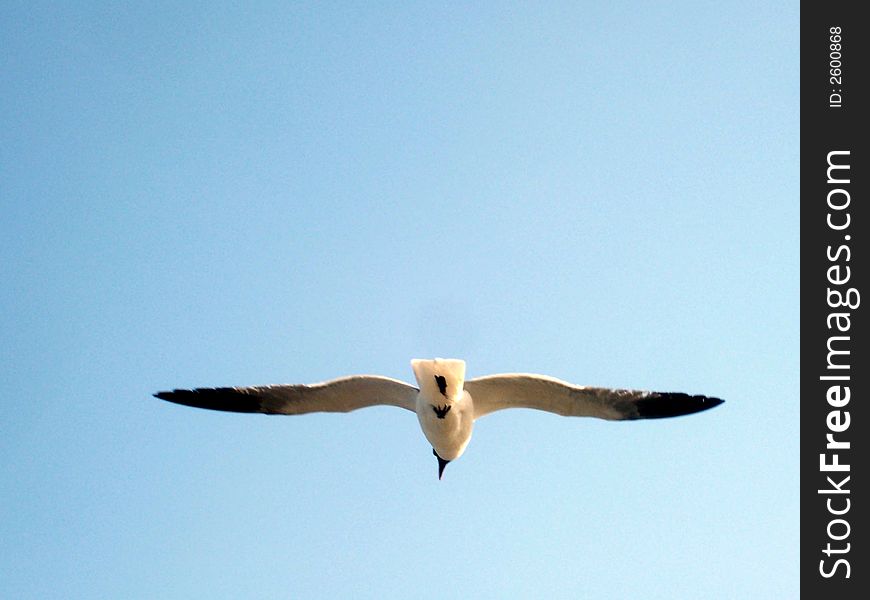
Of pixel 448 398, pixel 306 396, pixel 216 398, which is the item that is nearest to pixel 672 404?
pixel 448 398

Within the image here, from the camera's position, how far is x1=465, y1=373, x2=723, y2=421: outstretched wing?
981 centimetres

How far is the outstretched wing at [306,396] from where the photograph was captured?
10.1 meters

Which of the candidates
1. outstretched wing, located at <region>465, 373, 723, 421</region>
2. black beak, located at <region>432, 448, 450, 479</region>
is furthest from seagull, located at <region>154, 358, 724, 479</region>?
black beak, located at <region>432, 448, 450, 479</region>

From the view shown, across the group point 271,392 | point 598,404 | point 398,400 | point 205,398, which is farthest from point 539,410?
point 205,398

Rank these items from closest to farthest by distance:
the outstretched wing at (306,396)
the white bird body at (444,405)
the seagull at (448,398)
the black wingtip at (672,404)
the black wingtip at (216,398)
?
the white bird body at (444,405), the seagull at (448,398), the black wingtip at (672,404), the outstretched wing at (306,396), the black wingtip at (216,398)

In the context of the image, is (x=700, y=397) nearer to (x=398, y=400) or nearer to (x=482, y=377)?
(x=482, y=377)

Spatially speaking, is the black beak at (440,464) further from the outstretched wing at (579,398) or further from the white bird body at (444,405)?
the outstretched wing at (579,398)

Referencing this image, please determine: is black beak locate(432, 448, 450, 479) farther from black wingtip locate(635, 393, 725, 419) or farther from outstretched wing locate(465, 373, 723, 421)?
black wingtip locate(635, 393, 725, 419)

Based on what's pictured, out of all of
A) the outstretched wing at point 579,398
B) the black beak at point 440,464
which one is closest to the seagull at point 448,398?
the outstretched wing at point 579,398

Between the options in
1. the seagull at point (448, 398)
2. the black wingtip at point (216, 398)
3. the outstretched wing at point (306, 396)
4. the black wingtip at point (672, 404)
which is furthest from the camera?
the black wingtip at point (216, 398)

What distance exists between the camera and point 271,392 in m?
10.4
